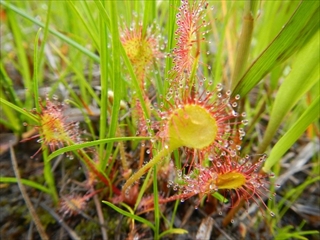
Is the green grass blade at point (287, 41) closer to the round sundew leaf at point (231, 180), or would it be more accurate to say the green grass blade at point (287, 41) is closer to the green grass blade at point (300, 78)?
the green grass blade at point (300, 78)

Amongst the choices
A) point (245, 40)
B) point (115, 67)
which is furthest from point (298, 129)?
point (115, 67)

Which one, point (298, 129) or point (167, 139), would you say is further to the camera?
point (298, 129)

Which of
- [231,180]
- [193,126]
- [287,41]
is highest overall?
[287,41]

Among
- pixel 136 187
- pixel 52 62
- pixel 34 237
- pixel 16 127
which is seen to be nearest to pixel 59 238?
pixel 34 237

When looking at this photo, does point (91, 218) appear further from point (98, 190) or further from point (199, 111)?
point (199, 111)

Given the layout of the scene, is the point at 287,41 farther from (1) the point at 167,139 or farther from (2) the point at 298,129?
(1) the point at 167,139

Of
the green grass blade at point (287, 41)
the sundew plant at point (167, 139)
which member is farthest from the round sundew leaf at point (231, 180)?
the green grass blade at point (287, 41)

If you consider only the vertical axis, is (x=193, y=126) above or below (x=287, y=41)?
below
